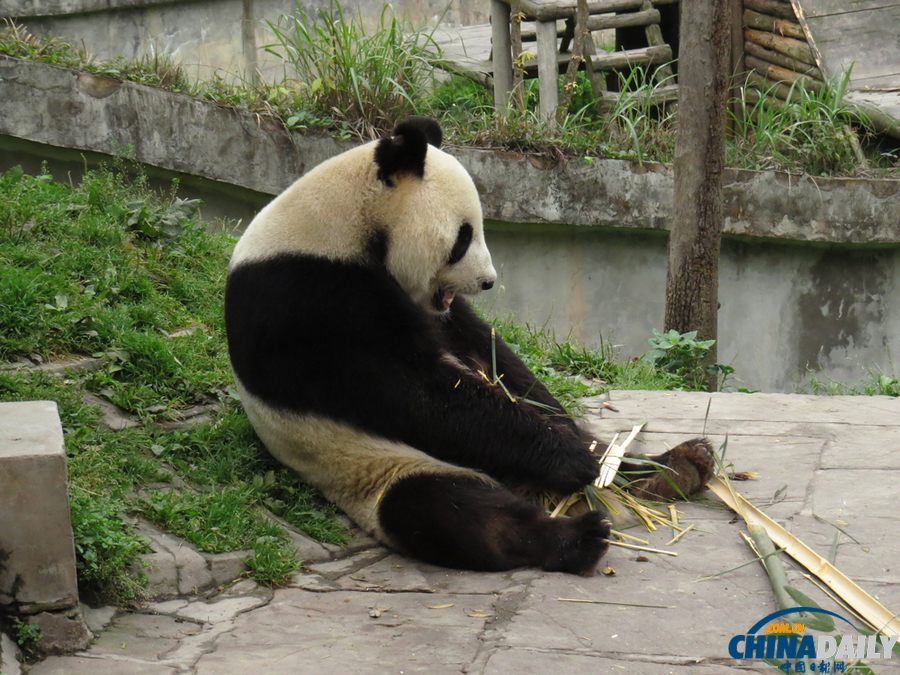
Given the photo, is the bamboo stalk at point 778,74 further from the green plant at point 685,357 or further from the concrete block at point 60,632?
the concrete block at point 60,632

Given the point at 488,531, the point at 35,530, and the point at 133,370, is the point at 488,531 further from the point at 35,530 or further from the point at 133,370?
the point at 133,370

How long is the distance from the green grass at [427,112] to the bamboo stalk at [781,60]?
219 millimetres

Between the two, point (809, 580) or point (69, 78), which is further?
point (69, 78)

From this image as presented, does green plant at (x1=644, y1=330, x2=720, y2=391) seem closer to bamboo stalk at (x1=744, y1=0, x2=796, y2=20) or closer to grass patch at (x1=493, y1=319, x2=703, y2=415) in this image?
grass patch at (x1=493, y1=319, x2=703, y2=415)

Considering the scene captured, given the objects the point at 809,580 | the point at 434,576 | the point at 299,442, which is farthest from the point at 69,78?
the point at 809,580

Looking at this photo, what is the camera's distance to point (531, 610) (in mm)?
3346

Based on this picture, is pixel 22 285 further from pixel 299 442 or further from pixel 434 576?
pixel 434 576

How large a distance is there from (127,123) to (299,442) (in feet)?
17.3

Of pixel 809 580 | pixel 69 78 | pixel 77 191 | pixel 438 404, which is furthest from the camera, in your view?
pixel 69 78

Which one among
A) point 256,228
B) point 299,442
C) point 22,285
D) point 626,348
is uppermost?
point 256,228

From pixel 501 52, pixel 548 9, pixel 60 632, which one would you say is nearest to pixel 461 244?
pixel 60 632

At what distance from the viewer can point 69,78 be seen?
842 cm

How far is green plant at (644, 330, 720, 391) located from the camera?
22.6 feet

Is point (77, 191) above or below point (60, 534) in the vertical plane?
above
